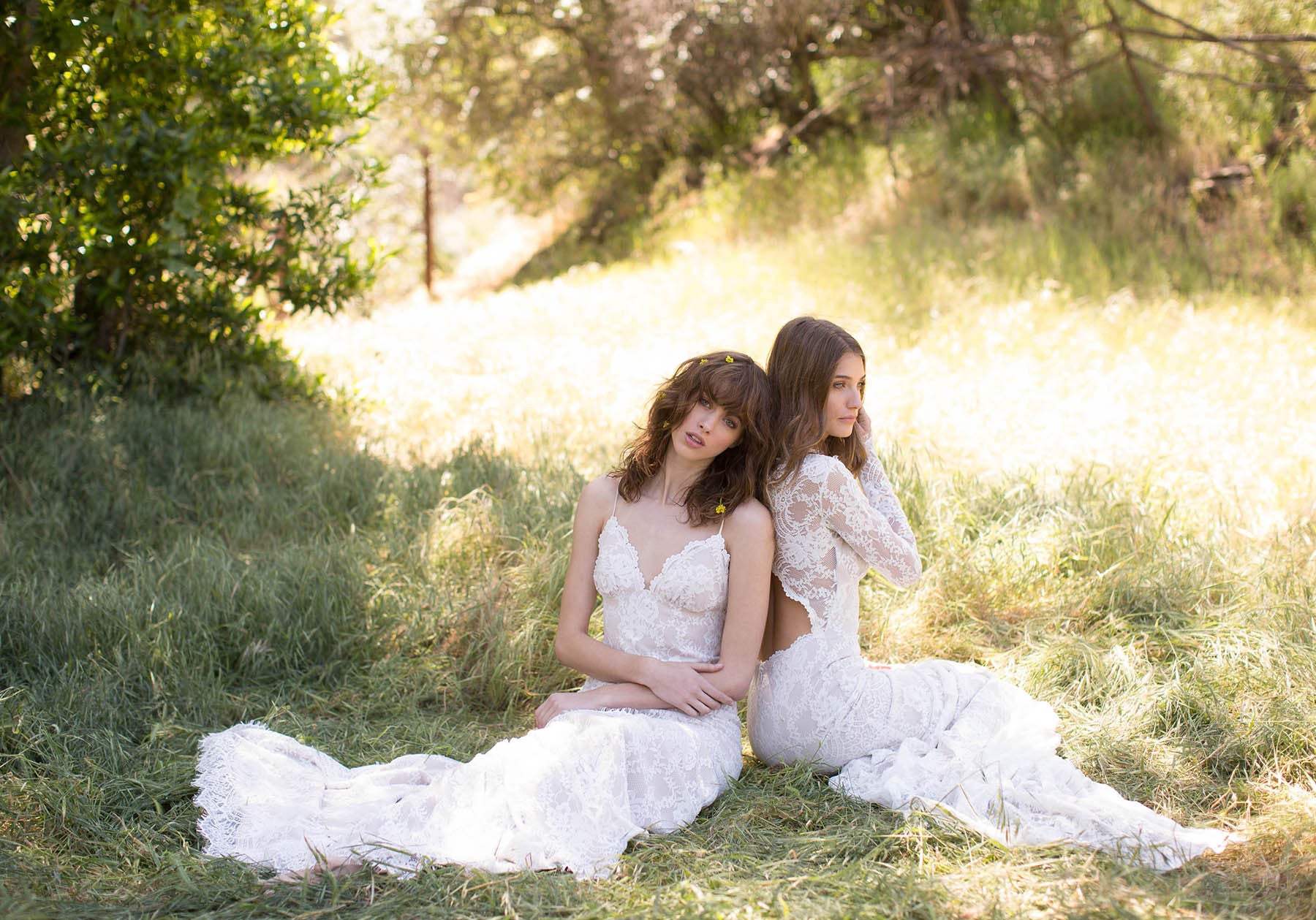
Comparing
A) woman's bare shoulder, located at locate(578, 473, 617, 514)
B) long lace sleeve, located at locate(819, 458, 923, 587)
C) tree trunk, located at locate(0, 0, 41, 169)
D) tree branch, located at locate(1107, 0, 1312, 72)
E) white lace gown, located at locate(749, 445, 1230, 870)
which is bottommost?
white lace gown, located at locate(749, 445, 1230, 870)

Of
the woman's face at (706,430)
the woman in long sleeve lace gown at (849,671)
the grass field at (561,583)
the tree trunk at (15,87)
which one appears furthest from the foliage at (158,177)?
the woman in long sleeve lace gown at (849,671)

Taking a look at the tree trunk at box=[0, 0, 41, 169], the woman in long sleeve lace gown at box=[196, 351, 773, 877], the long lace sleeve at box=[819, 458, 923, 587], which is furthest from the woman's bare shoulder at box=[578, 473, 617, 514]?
the tree trunk at box=[0, 0, 41, 169]

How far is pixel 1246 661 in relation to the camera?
12.1ft

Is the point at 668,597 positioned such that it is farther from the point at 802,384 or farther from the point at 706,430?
the point at 802,384

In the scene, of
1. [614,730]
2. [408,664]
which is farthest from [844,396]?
[408,664]

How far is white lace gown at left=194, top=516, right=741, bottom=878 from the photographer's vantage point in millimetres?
2787

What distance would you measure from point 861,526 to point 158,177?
15.9 ft

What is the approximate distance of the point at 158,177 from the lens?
6.09 meters

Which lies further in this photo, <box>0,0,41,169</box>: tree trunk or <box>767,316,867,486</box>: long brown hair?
<box>0,0,41,169</box>: tree trunk

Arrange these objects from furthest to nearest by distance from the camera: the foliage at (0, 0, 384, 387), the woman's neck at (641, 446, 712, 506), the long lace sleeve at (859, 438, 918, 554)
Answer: the foliage at (0, 0, 384, 387)
the long lace sleeve at (859, 438, 918, 554)
the woman's neck at (641, 446, 712, 506)

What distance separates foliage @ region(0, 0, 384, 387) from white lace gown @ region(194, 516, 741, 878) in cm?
385

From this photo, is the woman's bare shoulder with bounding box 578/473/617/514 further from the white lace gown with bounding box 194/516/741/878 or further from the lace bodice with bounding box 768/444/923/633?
the lace bodice with bounding box 768/444/923/633

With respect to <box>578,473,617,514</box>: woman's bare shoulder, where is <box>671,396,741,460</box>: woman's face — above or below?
above

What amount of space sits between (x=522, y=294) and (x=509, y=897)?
30.7ft
